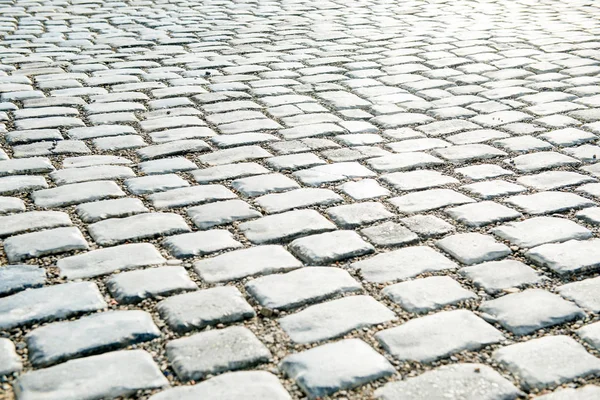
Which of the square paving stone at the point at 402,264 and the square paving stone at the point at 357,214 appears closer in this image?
the square paving stone at the point at 402,264

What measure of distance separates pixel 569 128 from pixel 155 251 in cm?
252

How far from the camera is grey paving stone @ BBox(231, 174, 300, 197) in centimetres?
359

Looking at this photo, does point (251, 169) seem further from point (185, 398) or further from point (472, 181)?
point (185, 398)

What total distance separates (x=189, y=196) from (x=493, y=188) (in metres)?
1.33

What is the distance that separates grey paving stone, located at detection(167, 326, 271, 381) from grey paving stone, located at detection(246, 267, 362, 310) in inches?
8.3

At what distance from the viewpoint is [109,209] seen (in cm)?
338

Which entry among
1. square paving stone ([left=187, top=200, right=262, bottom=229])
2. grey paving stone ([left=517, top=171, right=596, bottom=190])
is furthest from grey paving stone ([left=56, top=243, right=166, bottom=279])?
grey paving stone ([left=517, top=171, right=596, bottom=190])

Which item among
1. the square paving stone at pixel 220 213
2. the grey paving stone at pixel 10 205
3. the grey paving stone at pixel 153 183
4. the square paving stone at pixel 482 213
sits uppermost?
the square paving stone at pixel 482 213

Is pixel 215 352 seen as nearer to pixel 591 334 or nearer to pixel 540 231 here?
pixel 591 334

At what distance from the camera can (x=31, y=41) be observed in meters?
6.76

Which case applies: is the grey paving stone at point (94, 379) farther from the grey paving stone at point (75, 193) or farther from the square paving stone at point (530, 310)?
the grey paving stone at point (75, 193)

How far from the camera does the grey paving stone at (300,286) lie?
2637 millimetres

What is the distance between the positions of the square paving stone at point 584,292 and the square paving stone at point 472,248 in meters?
0.30

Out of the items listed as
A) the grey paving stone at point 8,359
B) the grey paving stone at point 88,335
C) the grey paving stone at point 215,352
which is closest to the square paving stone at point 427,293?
the grey paving stone at point 215,352
